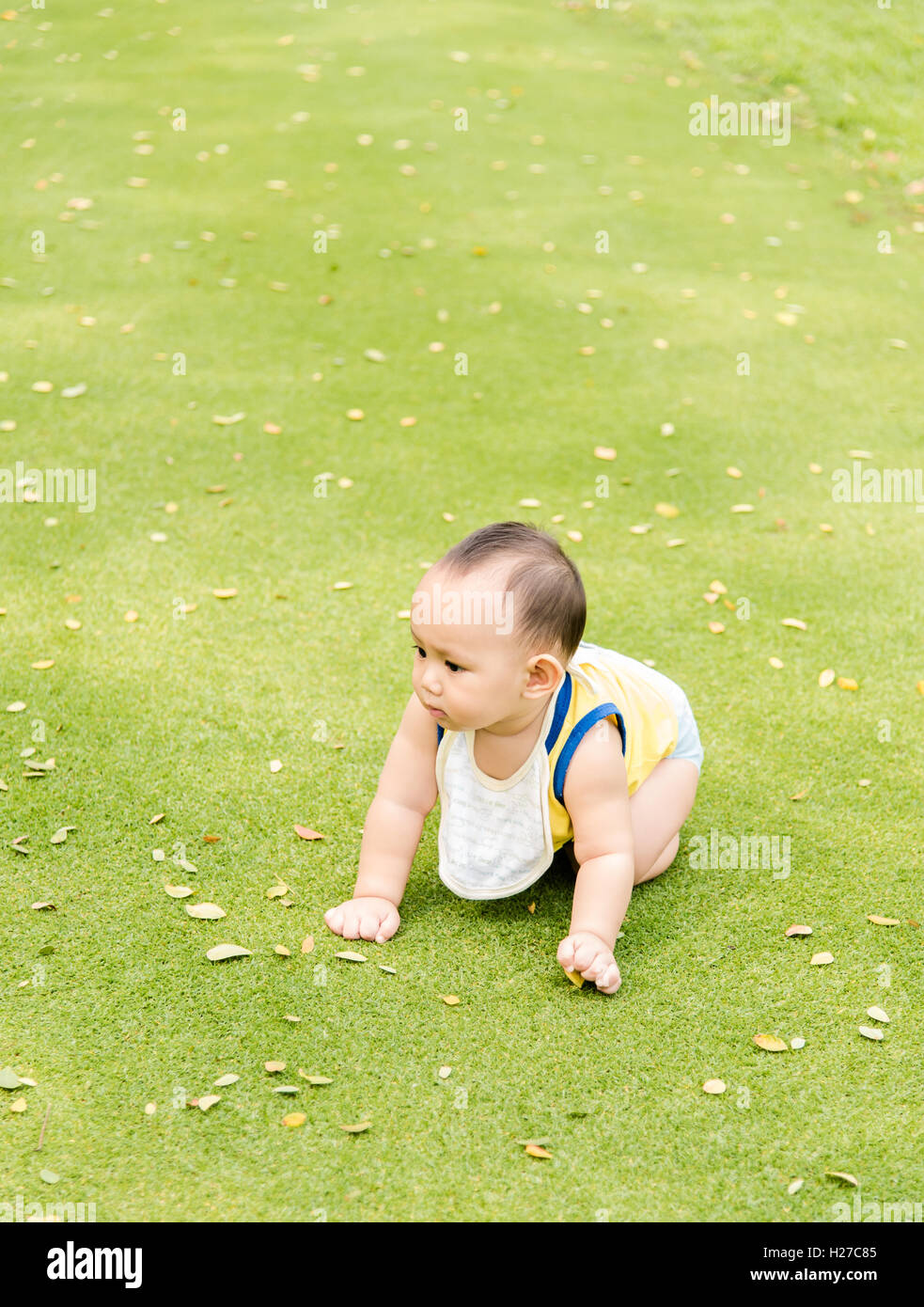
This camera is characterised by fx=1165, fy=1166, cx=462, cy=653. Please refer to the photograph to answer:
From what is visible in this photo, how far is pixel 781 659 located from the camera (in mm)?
4516

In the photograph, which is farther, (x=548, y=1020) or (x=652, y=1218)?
(x=548, y=1020)

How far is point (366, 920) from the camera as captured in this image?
10.0 feet


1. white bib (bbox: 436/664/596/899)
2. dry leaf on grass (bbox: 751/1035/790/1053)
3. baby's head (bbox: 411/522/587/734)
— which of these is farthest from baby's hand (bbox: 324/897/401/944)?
dry leaf on grass (bbox: 751/1035/790/1053)

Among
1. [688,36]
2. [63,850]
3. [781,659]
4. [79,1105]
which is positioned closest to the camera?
[79,1105]

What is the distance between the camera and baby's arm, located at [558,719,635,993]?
2895 millimetres

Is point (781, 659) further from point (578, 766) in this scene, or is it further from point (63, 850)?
point (63, 850)

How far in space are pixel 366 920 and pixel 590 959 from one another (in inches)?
24.0

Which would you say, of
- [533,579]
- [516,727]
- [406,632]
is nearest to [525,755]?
[516,727]

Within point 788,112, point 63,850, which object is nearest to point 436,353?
point 63,850

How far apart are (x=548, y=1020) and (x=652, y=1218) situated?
0.56 meters

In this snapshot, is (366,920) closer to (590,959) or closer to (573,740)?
(590,959)

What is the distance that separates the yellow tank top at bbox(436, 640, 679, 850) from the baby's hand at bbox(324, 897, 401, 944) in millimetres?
472

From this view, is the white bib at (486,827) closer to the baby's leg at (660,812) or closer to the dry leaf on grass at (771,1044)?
the baby's leg at (660,812)

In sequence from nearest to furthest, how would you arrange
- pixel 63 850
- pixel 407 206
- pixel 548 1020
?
1. pixel 548 1020
2. pixel 63 850
3. pixel 407 206
